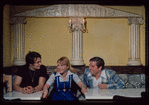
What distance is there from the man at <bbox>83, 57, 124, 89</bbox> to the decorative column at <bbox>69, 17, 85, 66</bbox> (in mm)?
560

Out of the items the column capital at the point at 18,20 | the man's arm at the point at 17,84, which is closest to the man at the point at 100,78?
the man's arm at the point at 17,84

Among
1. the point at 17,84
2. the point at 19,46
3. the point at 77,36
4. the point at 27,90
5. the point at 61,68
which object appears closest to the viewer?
the point at 27,90

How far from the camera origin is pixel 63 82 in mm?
2283

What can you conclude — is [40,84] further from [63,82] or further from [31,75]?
[63,82]

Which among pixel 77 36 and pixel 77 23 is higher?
pixel 77 23

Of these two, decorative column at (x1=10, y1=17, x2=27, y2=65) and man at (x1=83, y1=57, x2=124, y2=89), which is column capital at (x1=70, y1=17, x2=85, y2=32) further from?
decorative column at (x1=10, y1=17, x2=27, y2=65)

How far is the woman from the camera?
216cm

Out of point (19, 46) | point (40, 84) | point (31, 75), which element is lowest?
point (40, 84)

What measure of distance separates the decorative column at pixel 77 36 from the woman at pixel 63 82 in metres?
0.80

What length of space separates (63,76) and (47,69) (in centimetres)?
50

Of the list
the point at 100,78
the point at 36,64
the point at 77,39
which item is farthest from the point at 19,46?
the point at 100,78

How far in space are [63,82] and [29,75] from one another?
694mm

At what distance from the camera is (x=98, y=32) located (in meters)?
3.17

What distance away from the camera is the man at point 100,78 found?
2396mm
